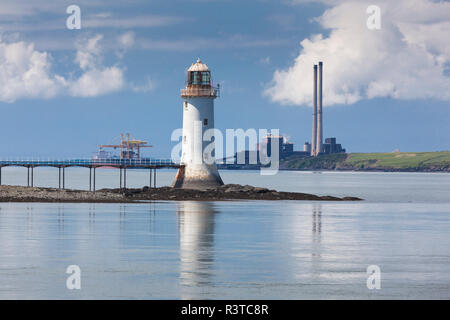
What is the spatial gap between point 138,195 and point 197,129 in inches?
363

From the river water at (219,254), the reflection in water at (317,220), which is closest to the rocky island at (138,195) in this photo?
the reflection in water at (317,220)

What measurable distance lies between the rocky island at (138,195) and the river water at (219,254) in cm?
1330

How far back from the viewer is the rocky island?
235 ft

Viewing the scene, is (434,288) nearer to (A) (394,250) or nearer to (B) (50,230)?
(A) (394,250)

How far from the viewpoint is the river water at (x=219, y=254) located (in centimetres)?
2452

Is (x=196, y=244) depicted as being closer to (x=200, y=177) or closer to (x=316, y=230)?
(x=316, y=230)

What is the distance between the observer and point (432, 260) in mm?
31938

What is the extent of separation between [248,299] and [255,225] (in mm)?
25887

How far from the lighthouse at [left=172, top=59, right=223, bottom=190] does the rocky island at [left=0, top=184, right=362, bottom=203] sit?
1.53m

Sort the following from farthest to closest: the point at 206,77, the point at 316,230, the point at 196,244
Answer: the point at 206,77 → the point at 316,230 → the point at 196,244

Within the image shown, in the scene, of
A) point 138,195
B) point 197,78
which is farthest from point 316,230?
point 197,78

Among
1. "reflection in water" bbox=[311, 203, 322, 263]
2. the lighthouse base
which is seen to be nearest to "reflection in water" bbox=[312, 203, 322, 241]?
"reflection in water" bbox=[311, 203, 322, 263]

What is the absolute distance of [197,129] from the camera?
262 feet

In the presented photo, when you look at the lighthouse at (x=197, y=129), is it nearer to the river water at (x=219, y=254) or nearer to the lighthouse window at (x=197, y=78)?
the lighthouse window at (x=197, y=78)
